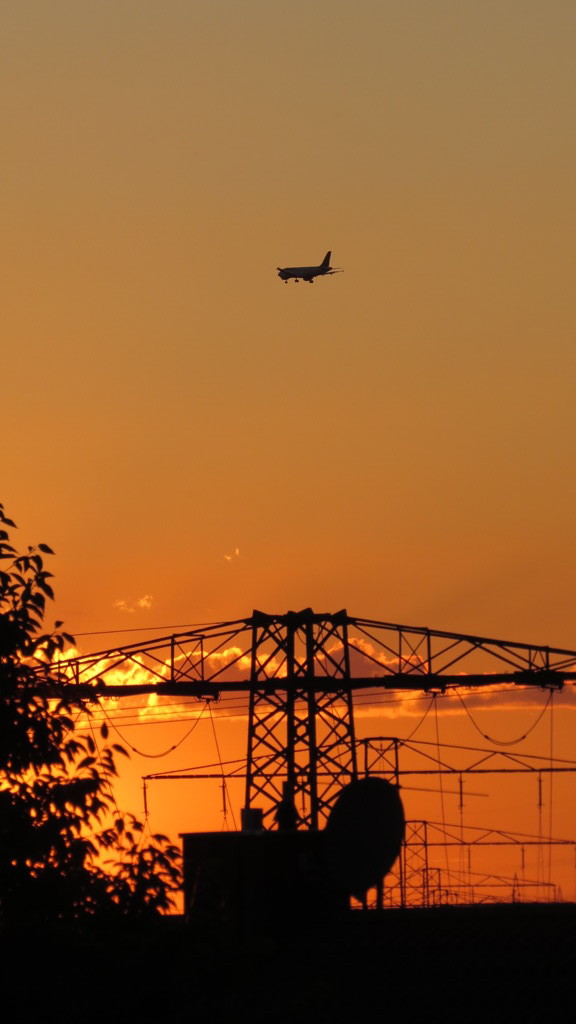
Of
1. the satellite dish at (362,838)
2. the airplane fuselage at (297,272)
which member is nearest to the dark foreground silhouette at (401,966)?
the satellite dish at (362,838)

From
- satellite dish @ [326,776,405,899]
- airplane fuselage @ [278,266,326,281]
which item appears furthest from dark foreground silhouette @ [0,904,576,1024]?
airplane fuselage @ [278,266,326,281]

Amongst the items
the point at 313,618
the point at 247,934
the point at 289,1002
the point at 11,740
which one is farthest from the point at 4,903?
the point at 313,618

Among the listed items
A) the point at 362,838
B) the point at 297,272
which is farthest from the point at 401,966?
the point at 297,272

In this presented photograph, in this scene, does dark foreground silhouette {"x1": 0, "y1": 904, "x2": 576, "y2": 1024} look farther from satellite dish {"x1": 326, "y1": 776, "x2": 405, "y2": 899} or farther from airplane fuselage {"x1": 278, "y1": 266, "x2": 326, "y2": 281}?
airplane fuselage {"x1": 278, "y1": 266, "x2": 326, "y2": 281}

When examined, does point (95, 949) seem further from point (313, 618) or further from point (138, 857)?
point (313, 618)

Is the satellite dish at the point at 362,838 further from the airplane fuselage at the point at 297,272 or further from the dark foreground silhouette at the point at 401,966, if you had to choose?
the airplane fuselage at the point at 297,272

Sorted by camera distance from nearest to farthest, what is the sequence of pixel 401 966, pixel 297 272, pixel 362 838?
pixel 401 966 < pixel 362 838 < pixel 297 272

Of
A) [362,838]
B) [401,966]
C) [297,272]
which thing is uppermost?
[297,272]

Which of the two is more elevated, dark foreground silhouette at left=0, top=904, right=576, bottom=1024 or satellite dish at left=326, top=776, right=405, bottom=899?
satellite dish at left=326, top=776, right=405, bottom=899

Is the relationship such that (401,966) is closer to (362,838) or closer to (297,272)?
(362,838)
